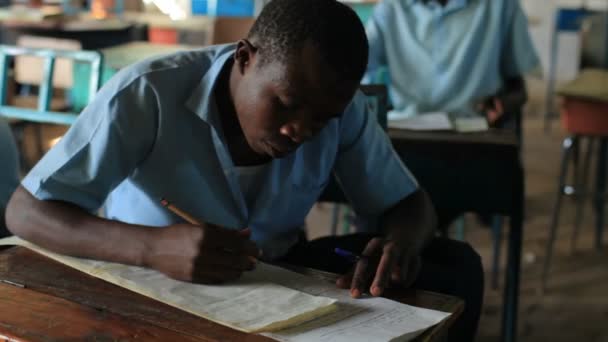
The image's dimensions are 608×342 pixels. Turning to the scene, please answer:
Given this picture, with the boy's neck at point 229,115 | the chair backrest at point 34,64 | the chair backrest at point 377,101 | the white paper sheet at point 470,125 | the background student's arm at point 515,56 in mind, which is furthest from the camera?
the chair backrest at point 34,64

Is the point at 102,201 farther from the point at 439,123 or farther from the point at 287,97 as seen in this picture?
the point at 439,123

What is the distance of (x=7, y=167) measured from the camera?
5.02ft

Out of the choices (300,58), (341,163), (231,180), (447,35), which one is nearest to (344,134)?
(341,163)

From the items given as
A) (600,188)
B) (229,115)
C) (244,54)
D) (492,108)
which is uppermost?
(244,54)

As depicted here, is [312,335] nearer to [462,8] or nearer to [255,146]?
[255,146]

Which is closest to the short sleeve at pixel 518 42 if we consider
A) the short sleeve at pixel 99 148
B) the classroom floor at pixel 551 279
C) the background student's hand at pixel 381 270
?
the classroom floor at pixel 551 279

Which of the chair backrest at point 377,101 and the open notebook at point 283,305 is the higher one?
the chair backrest at point 377,101

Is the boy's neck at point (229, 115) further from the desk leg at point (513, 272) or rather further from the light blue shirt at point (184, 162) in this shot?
the desk leg at point (513, 272)

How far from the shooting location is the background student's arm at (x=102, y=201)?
3.67 feet

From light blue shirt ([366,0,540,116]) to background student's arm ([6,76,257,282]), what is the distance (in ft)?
5.65

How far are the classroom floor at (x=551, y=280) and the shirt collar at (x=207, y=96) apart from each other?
1.59m

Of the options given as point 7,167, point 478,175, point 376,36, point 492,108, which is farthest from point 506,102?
point 7,167

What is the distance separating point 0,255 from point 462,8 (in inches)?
84.4

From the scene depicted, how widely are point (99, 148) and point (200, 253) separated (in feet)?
0.92
